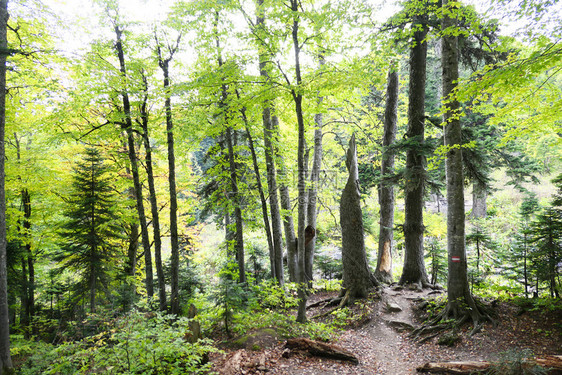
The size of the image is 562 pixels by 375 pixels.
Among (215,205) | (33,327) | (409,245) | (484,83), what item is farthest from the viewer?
(33,327)

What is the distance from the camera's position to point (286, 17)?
18.7 feet

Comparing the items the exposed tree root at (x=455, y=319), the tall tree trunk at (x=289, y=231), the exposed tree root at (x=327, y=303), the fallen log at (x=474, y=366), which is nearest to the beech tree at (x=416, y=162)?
the exposed tree root at (x=327, y=303)

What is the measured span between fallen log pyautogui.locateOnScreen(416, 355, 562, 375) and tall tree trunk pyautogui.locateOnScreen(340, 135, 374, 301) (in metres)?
3.59

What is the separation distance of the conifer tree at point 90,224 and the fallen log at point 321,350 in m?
8.53

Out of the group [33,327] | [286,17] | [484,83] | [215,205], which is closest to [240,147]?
[215,205]

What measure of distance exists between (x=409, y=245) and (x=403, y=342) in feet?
10.5

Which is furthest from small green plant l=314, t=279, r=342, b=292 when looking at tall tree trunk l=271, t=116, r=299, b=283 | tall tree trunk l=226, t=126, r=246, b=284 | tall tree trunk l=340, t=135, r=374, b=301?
tall tree trunk l=226, t=126, r=246, b=284

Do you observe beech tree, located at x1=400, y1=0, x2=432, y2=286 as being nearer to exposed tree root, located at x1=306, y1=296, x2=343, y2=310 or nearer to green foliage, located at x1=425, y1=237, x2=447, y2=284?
green foliage, located at x1=425, y1=237, x2=447, y2=284

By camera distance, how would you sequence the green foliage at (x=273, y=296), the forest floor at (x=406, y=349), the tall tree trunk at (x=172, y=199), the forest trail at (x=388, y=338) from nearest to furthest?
the forest floor at (x=406, y=349), the forest trail at (x=388, y=338), the green foliage at (x=273, y=296), the tall tree trunk at (x=172, y=199)

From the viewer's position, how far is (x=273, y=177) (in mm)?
9359

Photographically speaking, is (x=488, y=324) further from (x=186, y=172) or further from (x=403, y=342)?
(x=186, y=172)

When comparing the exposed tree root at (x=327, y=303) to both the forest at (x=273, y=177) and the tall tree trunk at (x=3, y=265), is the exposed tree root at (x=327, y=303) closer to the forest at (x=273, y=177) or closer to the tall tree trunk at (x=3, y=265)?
the forest at (x=273, y=177)

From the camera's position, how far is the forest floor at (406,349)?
15.6 feet

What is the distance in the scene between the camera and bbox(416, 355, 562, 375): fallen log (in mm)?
3605
